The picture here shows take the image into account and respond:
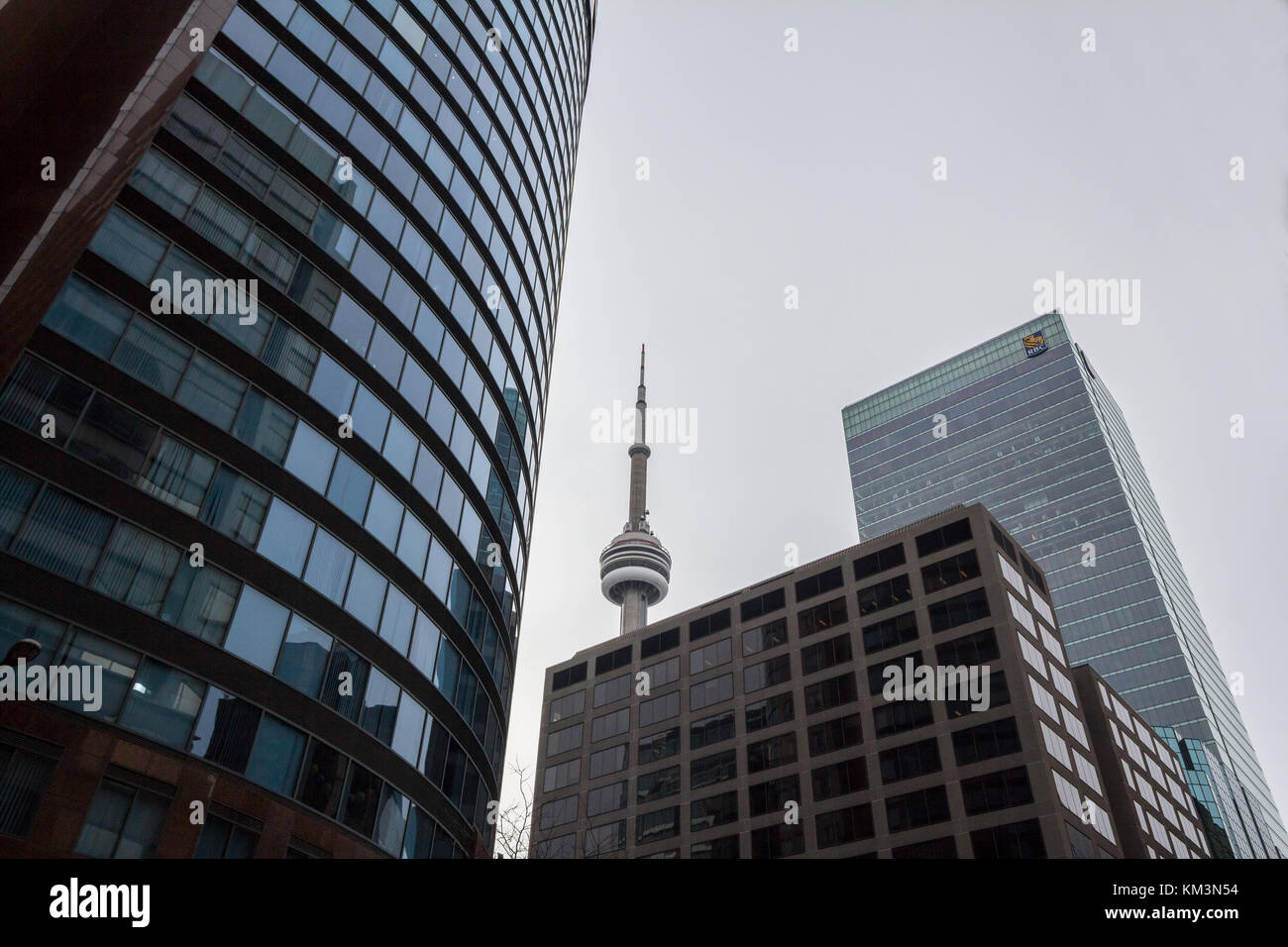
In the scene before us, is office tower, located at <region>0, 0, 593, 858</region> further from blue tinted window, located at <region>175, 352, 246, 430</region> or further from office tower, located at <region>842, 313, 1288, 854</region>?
office tower, located at <region>842, 313, 1288, 854</region>

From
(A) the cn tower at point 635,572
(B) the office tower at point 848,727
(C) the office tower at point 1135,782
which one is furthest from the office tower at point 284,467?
(A) the cn tower at point 635,572

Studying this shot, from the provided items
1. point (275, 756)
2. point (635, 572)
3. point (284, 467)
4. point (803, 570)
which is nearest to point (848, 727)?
point (803, 570)

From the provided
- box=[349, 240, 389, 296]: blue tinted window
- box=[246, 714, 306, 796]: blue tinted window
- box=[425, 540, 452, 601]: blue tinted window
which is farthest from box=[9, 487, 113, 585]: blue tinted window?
box=[349, 240, 389, 296]: blue tinted window

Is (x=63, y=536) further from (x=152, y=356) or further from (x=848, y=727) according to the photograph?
(x=848, y=727)

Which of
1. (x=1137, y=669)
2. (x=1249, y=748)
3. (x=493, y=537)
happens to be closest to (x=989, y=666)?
(x=493, y=537)

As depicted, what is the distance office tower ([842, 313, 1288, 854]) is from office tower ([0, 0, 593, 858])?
123049mm

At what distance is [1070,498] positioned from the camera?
15838cm

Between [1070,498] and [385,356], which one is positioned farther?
[1070,498]

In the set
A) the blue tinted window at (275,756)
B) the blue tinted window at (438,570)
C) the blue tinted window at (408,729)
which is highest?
the blue tinted window at (438,570)

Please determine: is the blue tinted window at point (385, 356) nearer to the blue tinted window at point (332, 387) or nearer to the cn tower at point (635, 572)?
the blue tinted window at point (332, 387)

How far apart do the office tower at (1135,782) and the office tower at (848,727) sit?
3605mm

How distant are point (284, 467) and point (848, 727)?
53687 mm

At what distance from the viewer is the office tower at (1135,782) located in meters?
73.9

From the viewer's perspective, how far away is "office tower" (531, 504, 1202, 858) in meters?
63.7
